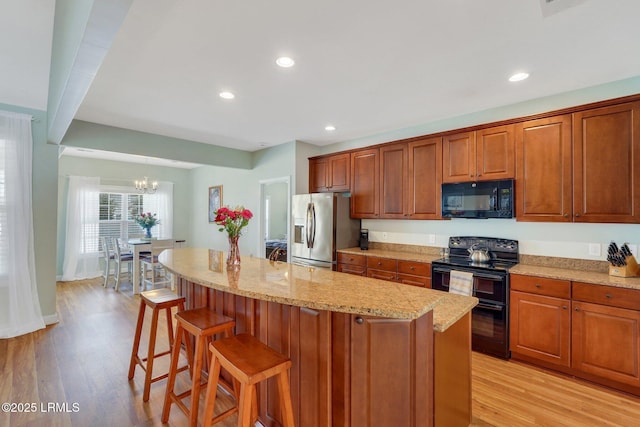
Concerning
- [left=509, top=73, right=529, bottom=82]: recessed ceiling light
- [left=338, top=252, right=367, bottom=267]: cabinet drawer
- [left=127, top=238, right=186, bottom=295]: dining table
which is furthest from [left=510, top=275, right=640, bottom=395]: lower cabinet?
[left=127, top=238, right=186, bottom=295]: dining table

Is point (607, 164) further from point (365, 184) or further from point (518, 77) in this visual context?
point (365, 184)

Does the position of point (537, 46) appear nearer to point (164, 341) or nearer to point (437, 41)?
point (437, 41)

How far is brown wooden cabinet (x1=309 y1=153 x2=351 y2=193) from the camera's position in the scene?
4.39 meters

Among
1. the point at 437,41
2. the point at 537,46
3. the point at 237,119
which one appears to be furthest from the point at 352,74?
the point at 237,119

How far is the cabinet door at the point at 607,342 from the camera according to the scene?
2199 mm

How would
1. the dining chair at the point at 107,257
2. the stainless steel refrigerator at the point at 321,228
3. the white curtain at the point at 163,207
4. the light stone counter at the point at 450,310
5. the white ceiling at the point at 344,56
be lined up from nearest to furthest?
1. the light stone counter at the point at 450,310
2. the white ceiling at the point at 344,56
3. the stainless steel refrigerator at the point at 321,228
4. the dining chair at the point at 107,257
5. the white curtain at the point at 163,207

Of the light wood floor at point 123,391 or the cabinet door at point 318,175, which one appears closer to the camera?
the light wood floor at point 123,391

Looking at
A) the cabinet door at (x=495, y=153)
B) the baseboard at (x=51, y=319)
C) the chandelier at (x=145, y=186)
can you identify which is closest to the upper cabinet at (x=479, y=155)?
the cabinet door at (x=495, y=153)

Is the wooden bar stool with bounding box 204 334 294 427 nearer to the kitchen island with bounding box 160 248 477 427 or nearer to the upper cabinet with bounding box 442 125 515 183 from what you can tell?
the kitchen island with bounding box 160 248 477 427

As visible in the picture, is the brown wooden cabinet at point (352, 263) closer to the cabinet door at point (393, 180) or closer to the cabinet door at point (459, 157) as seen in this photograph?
the cabinet door at point (393, 180)

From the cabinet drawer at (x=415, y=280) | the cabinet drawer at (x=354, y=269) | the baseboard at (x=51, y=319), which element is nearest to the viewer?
the cabinet drawer at (x=415, y=280)

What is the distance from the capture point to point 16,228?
3293 mm

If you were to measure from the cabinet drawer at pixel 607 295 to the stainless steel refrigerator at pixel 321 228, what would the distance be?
2.54 meters

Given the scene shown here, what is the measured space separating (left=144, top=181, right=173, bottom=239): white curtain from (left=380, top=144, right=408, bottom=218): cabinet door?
221 inches
